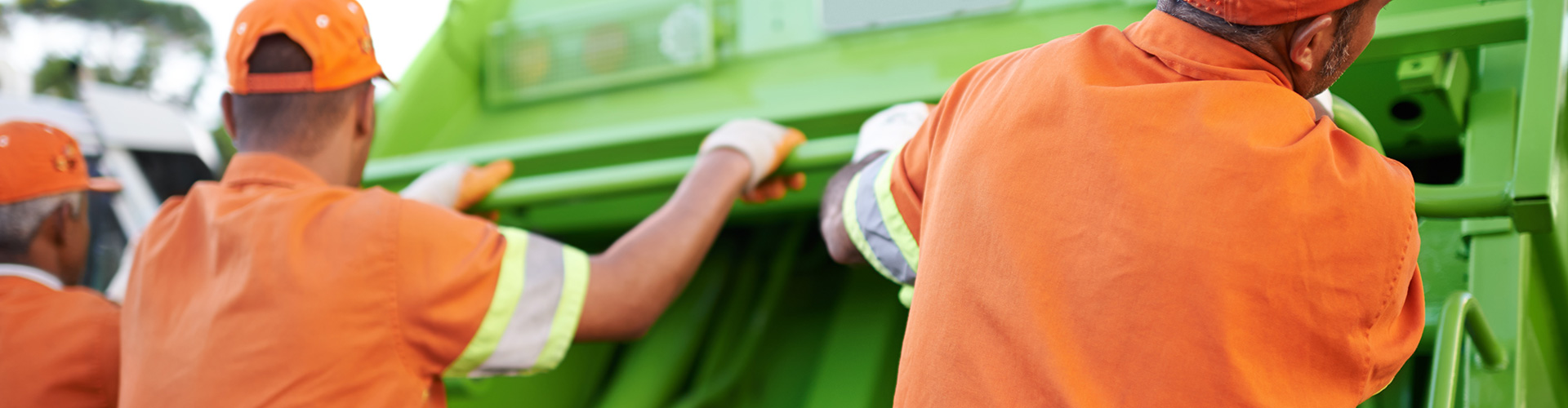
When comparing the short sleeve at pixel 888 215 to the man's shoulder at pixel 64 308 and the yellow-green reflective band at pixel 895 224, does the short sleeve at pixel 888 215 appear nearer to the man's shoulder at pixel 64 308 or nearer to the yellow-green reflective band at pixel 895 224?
the yellow-green reflective band at pixel 895 224

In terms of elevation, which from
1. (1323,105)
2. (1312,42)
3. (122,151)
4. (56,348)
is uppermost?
(1312,42)

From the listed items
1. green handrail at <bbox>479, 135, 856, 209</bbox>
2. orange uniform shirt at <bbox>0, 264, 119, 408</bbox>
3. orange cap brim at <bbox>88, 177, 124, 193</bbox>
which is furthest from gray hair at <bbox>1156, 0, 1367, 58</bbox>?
orange cap brim at <bbox>88, 177, 124, 193</bbox>

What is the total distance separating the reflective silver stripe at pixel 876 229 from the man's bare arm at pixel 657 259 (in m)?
0.30

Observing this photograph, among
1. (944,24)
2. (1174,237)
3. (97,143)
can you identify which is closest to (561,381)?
(944,24)

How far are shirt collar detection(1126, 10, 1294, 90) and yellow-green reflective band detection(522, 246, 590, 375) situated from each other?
72 cm

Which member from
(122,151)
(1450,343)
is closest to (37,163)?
(1450,343)

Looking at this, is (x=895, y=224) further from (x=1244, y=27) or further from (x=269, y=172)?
(x=269, y=172)

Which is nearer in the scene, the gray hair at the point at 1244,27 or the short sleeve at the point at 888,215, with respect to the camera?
the gray hair at the point at 1244,27

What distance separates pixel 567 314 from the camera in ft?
4.30

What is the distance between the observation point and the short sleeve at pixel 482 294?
124 centimetres

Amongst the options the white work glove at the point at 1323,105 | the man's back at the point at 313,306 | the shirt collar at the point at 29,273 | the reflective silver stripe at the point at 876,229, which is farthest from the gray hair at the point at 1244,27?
the shirt collar at the point at 29,273

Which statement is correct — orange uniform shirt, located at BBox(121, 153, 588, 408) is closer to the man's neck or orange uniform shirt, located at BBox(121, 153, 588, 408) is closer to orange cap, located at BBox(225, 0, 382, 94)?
orange cap, located at BBox(225, 0, 382, 94)

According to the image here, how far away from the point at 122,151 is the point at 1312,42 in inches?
163

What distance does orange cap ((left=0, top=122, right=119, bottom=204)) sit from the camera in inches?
65.9
